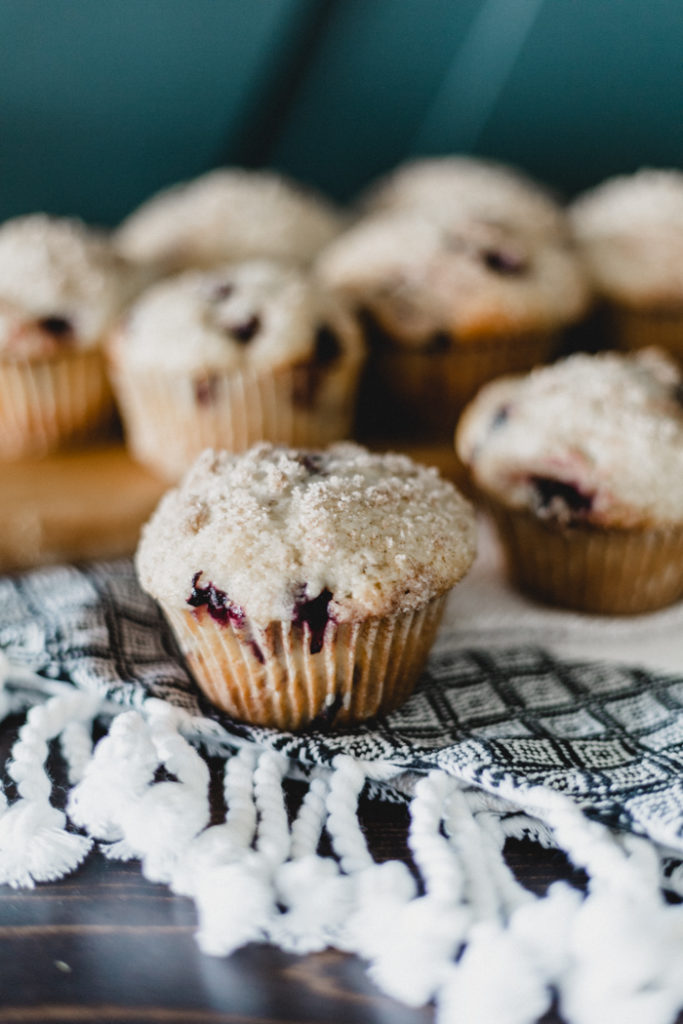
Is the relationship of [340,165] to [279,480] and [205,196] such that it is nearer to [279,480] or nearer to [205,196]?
[205,196]

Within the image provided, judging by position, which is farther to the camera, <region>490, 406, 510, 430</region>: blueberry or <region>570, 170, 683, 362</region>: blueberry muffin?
<region>570, 170, 683, 362</region>: blueberry muffin

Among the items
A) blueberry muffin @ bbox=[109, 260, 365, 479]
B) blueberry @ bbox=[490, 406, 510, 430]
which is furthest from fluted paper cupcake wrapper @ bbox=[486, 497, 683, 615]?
blueberry muffin @ bbox=[109, 260, 365, 479]

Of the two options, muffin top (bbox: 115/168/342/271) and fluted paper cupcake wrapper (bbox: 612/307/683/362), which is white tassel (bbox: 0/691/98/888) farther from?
fluted paper cupcake wrapper (bbox: 612/307/683/362)

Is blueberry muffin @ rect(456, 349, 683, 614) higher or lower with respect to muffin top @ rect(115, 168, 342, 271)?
lower

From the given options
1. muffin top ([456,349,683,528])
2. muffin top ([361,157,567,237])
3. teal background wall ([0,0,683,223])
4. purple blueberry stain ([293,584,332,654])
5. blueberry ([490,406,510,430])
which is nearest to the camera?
purple blueberry stain ([293,584,332,654])

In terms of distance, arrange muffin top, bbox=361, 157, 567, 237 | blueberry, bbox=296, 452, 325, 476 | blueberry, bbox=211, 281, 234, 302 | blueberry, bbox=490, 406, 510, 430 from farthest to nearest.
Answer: muffin top, bbox=361, 157, 567, 237, blueberry, bbox=211, 281, 234, 302, blueberry, bbox=490, 406, 510, 430, blueberry, bbox=296, 452, 325, 476

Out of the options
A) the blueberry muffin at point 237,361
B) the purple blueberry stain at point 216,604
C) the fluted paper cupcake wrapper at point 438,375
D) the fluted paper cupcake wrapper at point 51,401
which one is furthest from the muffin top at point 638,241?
the purple blueberry stain at point 216,604

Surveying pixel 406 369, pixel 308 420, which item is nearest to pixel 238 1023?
pixel 308 420

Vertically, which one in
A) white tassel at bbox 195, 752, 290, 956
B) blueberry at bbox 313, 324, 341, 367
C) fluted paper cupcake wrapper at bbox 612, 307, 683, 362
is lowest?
white tassel at bbox 195, 752, 290, 956
